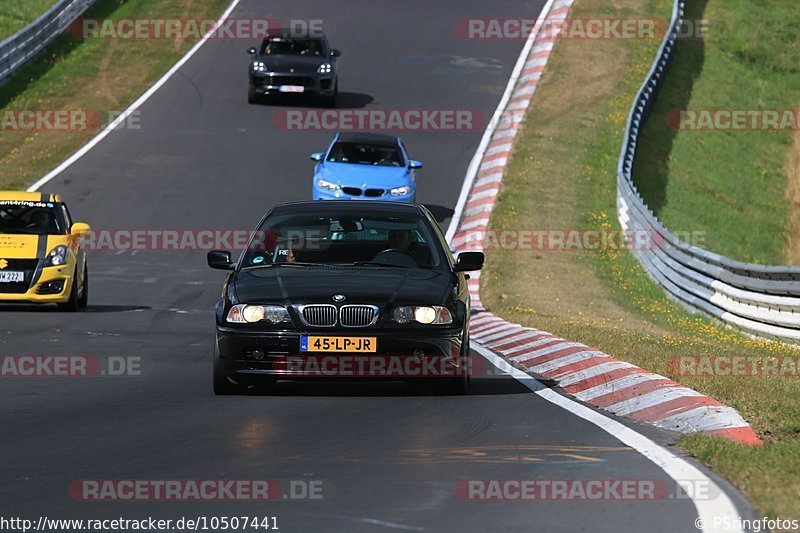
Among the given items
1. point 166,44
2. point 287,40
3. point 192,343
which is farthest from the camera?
point 166,44

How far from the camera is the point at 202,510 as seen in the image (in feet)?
21.7

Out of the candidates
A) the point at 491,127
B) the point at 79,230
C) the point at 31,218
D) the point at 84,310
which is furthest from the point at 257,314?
the point at 491,127

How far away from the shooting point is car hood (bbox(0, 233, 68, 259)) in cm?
1889

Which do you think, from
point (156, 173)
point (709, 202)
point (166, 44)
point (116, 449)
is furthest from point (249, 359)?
point (166, 44)

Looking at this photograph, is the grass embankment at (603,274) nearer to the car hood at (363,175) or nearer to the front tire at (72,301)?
the car hood at (363,175)

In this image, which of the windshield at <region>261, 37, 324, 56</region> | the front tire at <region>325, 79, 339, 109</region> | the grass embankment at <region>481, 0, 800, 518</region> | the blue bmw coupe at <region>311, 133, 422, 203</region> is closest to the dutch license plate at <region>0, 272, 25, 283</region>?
the grass embankment at <region>481, 0, 800, 518</region>

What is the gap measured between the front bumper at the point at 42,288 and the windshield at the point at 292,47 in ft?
55.4

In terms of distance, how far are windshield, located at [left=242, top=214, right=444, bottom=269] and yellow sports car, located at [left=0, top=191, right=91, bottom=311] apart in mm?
7702

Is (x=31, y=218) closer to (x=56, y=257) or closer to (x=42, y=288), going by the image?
(x=56, y=257)

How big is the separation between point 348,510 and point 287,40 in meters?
29.5

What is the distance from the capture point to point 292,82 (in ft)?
115

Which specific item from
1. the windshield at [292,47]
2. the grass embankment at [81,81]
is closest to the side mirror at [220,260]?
the grass embankment at [81,81]

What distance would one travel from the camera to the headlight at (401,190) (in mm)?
25859

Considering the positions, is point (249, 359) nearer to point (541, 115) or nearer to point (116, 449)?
point (116, 449)
